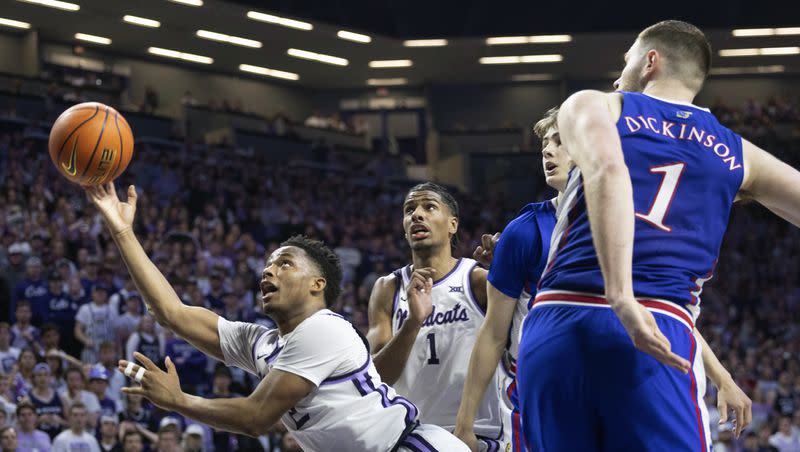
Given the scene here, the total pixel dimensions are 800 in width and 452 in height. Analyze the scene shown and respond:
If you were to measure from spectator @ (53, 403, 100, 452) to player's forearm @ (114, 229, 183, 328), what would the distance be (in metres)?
6.40

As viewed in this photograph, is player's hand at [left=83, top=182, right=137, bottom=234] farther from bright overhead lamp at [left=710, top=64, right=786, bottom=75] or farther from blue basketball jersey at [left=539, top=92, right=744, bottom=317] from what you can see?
bright overhead lamp at [left=710, top=64, right=786, bottom=75]

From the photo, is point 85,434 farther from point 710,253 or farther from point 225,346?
point 710,253

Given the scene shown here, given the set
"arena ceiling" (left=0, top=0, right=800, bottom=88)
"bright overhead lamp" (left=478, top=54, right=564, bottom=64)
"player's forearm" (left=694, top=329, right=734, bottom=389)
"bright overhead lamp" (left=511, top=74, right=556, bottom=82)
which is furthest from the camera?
"bright overhead lamp" (left=511, top=74, right=556, bottom=82)

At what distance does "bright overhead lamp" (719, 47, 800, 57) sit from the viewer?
30078 millimetres

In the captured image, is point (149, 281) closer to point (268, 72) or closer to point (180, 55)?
point (180, 55)

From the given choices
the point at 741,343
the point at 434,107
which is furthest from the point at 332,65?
the point at 741,343

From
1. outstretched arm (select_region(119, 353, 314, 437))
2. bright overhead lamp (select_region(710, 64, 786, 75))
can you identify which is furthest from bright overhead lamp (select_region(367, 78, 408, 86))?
outstretched arm (select_region(119, 353, 314, 437))

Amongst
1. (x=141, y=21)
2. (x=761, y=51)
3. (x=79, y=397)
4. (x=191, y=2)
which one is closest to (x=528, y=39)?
(x=761, y=51)

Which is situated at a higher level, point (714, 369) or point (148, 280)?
point (148, 280)

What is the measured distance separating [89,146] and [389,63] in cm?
2713

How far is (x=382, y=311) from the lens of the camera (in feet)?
20.1

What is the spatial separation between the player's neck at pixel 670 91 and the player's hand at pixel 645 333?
77 centimetres

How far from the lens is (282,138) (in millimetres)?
27766

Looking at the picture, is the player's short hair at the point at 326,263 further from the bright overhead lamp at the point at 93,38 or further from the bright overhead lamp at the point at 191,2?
the bright overhead lamp at the point at 93,38
